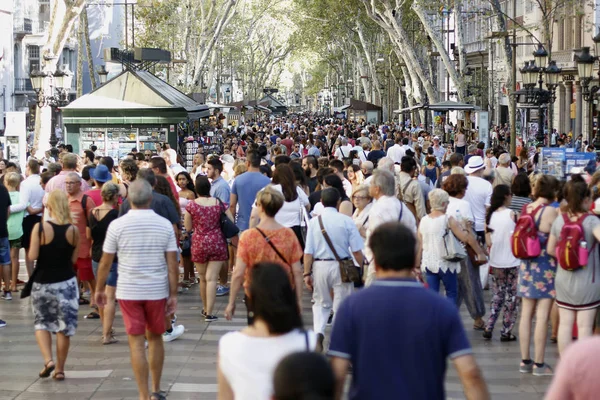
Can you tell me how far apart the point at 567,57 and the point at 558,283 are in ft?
137

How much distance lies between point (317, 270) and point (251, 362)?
467 cm

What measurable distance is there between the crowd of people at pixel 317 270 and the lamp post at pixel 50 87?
12.1 m

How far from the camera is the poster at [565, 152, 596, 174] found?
50.8ft

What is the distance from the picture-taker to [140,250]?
7.66 meters

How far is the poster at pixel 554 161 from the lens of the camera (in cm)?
1544

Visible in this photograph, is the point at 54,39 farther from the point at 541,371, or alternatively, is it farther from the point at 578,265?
the point at 578,265

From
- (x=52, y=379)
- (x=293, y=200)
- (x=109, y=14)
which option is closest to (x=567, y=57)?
(x=109, y=14)

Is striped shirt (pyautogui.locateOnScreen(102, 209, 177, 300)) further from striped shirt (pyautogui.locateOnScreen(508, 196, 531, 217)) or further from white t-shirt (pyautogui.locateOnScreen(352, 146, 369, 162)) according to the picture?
white t-shirt (pyautogui.locateOnScreen(352, 146, 369, 162))

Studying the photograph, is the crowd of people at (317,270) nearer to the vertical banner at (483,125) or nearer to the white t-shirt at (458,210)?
the white t-shirt at (458,210)

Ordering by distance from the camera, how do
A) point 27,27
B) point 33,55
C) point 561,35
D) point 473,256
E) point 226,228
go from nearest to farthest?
1. point 473,256
2. point 226,228
3. point 561,35
4. point 27,27
5. point 33,55

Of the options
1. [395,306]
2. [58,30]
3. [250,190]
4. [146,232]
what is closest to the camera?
[395,306]

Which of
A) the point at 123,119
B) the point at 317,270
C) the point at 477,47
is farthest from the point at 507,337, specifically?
the point at 477,47

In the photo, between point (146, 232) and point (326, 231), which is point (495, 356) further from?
point (146, 232)

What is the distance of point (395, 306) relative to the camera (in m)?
4.39
